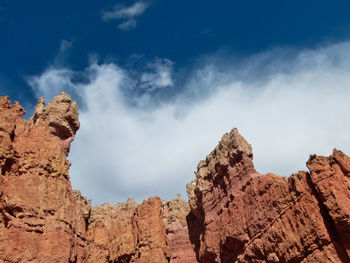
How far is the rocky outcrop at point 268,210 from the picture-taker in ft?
66.3

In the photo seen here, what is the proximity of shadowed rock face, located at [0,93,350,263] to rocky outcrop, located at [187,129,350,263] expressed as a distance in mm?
66

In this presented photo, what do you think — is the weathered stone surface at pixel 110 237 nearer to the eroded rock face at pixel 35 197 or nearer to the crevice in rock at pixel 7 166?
the eroded rock face at pixel 35 197

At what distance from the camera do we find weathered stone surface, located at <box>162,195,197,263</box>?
3322 cm

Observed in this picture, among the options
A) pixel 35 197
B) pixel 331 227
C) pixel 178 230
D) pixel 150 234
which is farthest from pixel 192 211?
pixel 35 197

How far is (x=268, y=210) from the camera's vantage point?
955 inches

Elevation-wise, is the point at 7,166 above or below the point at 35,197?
above

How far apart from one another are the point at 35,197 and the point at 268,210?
16.4m

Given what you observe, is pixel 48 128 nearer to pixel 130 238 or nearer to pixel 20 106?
pixel 20 106

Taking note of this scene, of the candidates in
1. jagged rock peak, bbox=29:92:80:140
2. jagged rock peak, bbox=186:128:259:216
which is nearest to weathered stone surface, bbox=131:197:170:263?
jagged rock peak, bbox=186:128:259:216

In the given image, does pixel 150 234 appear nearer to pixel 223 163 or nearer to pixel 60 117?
pixel 223 163

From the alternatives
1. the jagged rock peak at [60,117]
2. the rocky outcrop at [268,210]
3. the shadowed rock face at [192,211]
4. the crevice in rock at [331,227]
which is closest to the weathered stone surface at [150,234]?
the shadowed rock face at [192,211]

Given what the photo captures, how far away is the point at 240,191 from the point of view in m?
27.8

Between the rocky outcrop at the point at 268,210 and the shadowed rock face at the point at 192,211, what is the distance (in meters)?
0.07

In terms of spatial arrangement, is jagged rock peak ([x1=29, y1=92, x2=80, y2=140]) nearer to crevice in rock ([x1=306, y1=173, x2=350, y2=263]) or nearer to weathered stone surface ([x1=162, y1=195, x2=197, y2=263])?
weathered stone surface ([x1=162, y1=195, x2=197, y2=263])
